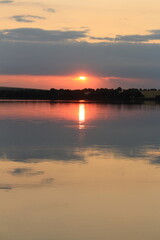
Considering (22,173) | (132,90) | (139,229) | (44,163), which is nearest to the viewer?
(139,229)

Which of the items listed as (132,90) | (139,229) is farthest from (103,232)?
(132,90)

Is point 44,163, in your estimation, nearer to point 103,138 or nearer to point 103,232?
point 103,232

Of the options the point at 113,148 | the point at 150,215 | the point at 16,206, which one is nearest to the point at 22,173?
the point at 16,206

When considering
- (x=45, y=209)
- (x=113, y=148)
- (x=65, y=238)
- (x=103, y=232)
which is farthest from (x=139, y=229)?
(x=113, y=148)

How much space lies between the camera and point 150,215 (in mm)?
9586

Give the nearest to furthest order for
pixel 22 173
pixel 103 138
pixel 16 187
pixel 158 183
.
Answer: pixel 16 187 < pixel 158 183 < pixel 22 173 < pixel 103 138

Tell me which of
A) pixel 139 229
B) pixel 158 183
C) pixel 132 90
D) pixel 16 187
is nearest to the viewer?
pixel 139 229

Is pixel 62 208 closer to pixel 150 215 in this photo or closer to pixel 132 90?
pixel 150 215

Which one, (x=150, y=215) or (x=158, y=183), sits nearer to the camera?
(x=150, y=215)

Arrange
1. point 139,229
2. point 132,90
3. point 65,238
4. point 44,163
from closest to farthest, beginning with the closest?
1. point 65,238
2. point 139,229
3. point 44,163
4. point 132,90

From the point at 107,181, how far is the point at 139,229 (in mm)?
3957

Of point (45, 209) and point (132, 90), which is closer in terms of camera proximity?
point (45, 209)

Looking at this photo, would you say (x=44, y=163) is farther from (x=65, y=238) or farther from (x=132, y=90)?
(x=132, y=90)

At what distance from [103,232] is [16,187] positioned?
3.85 meters
